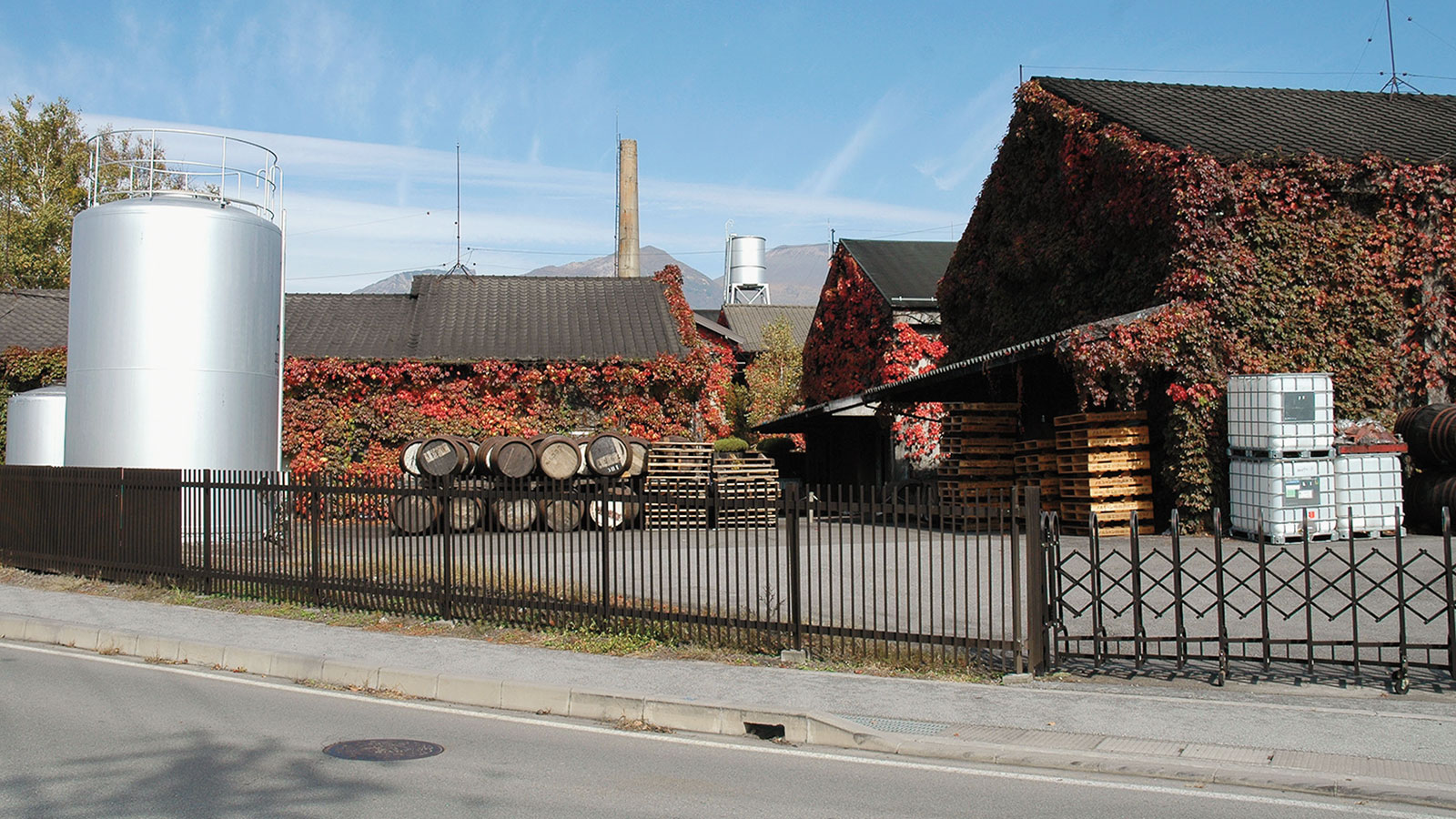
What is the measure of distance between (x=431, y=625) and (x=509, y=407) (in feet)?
55.6

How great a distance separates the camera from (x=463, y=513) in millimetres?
12477

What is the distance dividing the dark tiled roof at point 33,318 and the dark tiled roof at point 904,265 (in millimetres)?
23342

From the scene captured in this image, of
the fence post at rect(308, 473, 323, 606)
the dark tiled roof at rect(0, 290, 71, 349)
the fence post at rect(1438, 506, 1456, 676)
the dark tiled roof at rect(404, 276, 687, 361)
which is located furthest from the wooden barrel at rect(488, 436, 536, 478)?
the dark tiled roof at rect(0, 290, 71, 349)

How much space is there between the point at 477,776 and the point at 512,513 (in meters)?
5.64

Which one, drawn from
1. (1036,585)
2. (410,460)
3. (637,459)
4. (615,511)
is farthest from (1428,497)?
(410,460)

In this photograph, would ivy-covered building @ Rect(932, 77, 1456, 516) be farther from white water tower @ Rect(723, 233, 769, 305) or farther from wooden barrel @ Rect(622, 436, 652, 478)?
white water tower @ Rect(723, 233, 769, 305)

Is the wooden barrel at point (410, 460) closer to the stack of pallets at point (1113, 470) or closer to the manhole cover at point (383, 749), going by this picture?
the stack of pallets at point (1113, 470)

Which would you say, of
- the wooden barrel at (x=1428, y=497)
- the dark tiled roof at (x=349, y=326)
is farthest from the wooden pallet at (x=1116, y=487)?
the dark tiled roof at (x=349, y=326)

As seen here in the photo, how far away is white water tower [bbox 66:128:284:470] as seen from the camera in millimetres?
17609

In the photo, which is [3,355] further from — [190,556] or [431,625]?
[431,625]

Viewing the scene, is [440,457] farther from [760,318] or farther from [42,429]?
[760,318]

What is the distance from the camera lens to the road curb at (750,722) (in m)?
6.89

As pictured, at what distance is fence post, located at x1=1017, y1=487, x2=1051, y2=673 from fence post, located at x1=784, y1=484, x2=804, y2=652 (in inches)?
79.5

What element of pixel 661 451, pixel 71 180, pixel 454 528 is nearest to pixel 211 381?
pixel 454 528
